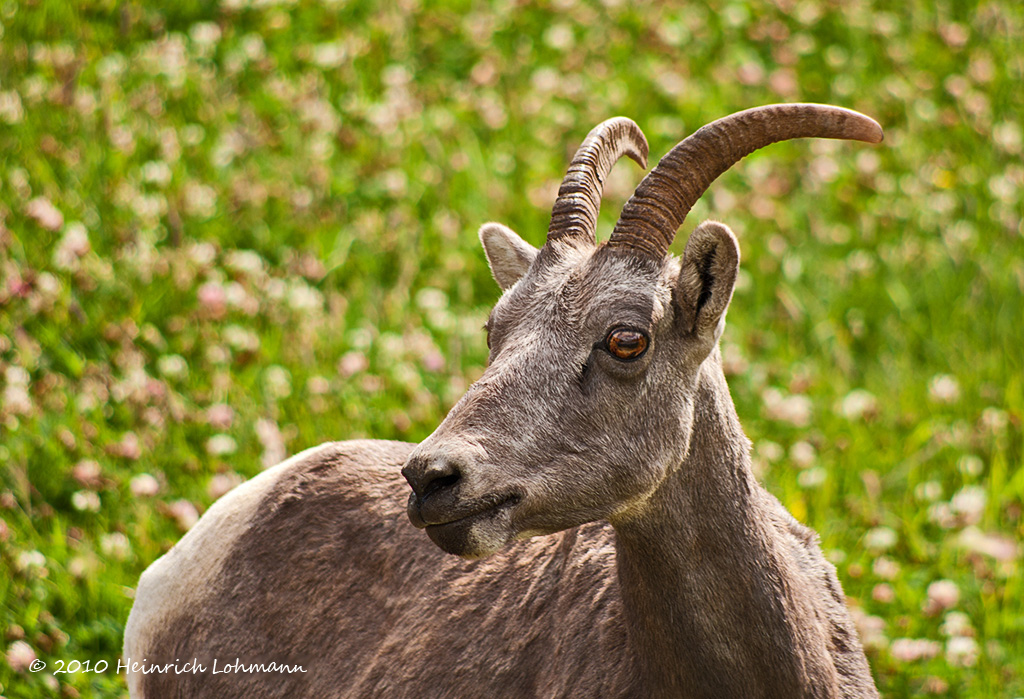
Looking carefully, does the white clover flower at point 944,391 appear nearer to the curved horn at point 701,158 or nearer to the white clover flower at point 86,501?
the curved horn at point 701,158

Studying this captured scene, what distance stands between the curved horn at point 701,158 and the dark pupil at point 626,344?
0.26 meters

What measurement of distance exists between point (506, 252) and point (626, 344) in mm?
815

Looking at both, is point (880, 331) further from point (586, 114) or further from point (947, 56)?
point (947, 56)

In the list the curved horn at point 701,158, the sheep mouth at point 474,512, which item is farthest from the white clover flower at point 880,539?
the sheep mouth at point 474,512

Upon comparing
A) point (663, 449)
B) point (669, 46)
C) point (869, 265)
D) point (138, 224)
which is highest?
point (669, 46)

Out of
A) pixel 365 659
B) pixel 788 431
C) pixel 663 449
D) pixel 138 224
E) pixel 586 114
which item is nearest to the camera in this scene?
pixel 663 449

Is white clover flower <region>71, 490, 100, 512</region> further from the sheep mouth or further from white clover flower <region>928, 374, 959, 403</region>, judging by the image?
white clover flower <region>928, 374, 959, 403</region>

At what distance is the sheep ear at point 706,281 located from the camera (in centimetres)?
285

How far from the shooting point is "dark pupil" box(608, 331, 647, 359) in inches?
112

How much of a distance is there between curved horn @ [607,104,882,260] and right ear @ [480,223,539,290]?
1.85ft

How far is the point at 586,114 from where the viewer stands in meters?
8.08

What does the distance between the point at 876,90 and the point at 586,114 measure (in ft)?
7.75

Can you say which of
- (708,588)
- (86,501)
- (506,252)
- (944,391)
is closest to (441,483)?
(708,588)

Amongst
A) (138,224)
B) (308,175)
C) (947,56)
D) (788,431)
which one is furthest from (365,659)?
(947,56)
